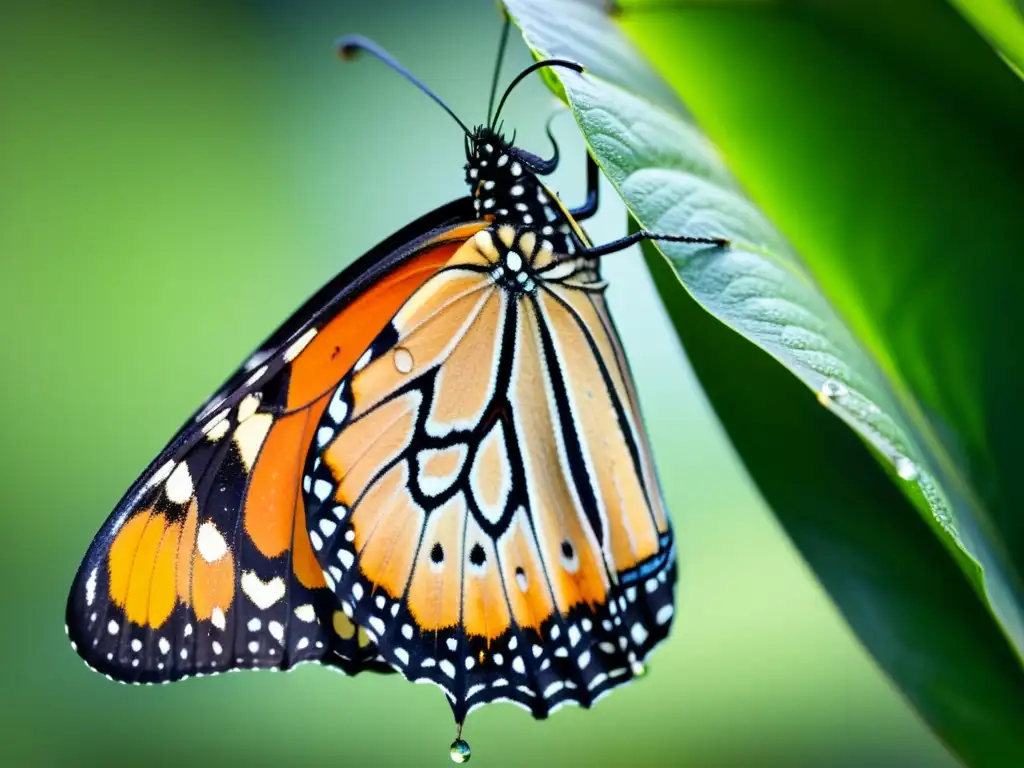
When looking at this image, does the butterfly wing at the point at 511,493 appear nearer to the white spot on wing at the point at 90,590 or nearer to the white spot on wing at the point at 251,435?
the white spot on wing at the point at 251,435

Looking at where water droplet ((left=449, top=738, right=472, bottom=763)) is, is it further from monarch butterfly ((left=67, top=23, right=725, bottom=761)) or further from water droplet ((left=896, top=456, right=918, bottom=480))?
water droplet ((left=896, top=456, right=918, bottom=480))

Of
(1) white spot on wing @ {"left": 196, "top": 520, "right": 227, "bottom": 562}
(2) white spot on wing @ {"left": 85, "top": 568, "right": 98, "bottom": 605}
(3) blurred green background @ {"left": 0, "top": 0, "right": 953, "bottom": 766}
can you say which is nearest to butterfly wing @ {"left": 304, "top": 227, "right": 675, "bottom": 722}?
(1) white spot on wing @ {"left": 196, "top": 520, "right": 227, "bottom": 562}

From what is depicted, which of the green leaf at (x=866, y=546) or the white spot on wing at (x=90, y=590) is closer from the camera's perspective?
the green leaf at (x=866, y=546)

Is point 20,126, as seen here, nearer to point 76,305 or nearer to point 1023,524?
point 76,305

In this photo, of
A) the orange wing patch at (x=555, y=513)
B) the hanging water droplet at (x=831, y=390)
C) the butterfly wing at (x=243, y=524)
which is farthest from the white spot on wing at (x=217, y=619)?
the hanging water droplet at (x=831, y=390)

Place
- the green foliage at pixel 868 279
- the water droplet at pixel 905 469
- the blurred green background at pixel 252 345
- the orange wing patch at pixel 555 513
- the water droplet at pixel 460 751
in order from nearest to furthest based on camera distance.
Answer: the water droplet at pixel 905 469 → the green foliage at pixel 868 279 → the water droplet at pixel 460 751 → the orange wing patch at pixel 555 513 → the blurred green background at pixel 252 345

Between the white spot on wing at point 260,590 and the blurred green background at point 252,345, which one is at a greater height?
the blurred green background at point 252,345

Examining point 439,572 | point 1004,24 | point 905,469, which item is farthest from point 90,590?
point 1004,24

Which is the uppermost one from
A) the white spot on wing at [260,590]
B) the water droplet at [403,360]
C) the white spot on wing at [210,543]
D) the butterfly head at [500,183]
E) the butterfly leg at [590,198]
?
the butterfly head at [500,183]

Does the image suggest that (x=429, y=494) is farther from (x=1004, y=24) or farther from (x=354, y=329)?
(x=1004, y=24)
